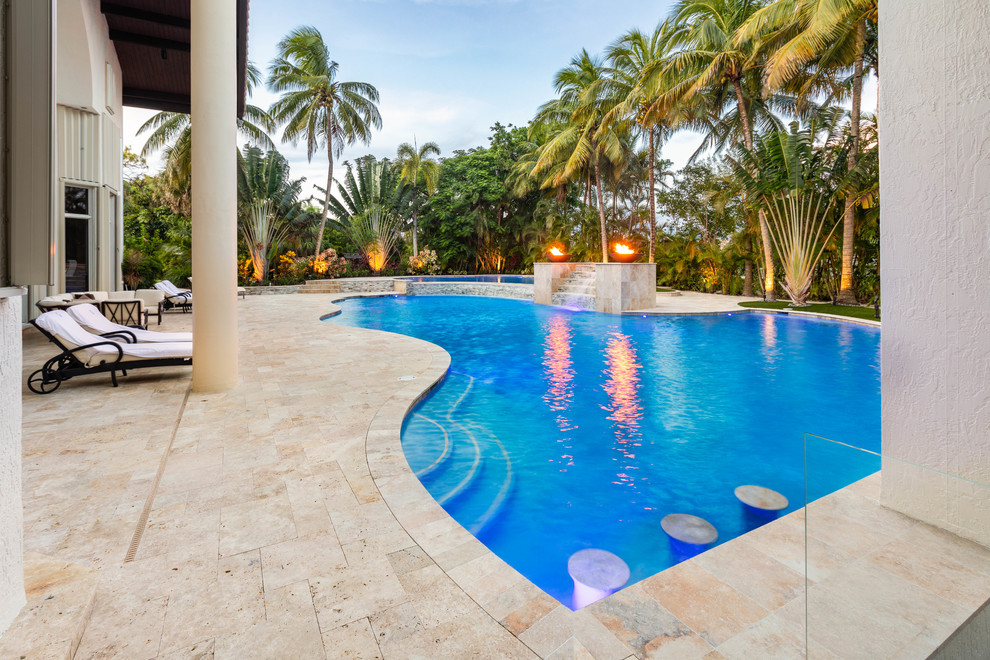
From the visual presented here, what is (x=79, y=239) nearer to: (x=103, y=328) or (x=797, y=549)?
(x=103, y=328)

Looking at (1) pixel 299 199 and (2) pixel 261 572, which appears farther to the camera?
(1) pixel 299 199

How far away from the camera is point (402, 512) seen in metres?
2.83

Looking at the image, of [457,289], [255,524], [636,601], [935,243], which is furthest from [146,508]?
[457,289]

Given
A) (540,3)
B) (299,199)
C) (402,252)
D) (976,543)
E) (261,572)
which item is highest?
(540,3)

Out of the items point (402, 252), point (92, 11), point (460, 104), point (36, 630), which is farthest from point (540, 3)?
point (36, 630)

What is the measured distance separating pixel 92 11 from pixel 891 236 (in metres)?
12.4

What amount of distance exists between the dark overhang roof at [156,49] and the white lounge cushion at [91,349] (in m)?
4.92

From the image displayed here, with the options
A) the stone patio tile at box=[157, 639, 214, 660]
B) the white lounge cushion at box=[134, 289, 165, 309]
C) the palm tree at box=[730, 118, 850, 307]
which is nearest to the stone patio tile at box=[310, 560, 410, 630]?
the stone patio tile at box=[157, 639, 214, 660]

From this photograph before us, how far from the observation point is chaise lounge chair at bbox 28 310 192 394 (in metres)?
5.35

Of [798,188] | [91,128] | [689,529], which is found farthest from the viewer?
[798,188]

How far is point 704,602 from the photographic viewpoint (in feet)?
6.65

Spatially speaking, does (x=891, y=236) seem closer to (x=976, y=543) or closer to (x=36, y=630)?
(x=976, y=543)

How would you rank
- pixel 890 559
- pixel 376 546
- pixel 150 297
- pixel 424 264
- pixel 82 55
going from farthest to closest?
pixel 424 264
pixel 150 297
pixel 82 55
pixel 376 546
pixel 890 559

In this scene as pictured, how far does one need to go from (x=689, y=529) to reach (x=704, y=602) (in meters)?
1.39
